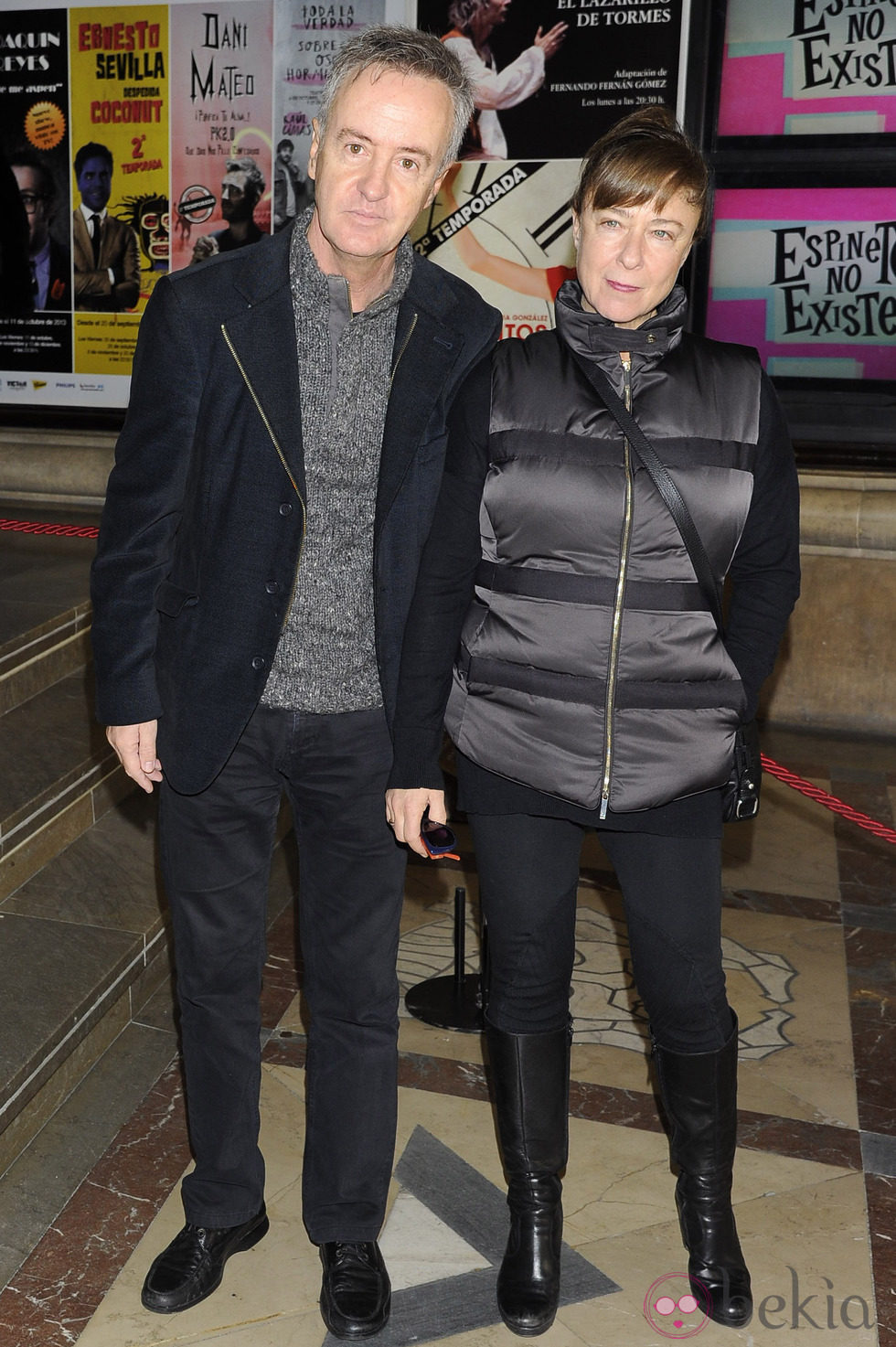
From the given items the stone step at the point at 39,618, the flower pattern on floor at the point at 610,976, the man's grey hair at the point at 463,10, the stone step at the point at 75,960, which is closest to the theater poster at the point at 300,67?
the man's grey hair at the point at 463,10

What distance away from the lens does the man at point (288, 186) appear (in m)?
6.45

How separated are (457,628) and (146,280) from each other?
518 centimetres

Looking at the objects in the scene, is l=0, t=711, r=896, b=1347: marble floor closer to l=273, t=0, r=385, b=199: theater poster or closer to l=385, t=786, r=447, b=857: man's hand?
l=385, t=786, r=447, b=857: man's hand

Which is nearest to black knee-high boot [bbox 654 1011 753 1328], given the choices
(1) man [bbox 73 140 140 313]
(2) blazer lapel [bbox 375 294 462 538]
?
(2) blazer lapel [bbox 375 294 462 538]

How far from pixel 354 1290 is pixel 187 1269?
30cm

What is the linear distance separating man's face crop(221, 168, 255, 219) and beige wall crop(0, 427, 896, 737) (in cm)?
294

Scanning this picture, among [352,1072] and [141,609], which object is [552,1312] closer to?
[352,1072]

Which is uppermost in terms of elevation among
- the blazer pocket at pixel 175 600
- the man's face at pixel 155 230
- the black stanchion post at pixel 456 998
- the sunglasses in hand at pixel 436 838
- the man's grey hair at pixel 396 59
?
the man's face at pixel 155 230

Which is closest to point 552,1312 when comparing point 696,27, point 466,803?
point 466,803

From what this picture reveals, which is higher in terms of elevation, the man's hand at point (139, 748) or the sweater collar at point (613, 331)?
the sweater collar at point (613, 331)

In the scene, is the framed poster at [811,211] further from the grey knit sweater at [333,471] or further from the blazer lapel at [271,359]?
the blazer lapel at [271,359]

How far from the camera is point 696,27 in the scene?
19.6 feet

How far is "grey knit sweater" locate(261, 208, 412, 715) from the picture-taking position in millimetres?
2143

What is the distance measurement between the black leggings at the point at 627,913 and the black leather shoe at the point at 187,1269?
708mm
